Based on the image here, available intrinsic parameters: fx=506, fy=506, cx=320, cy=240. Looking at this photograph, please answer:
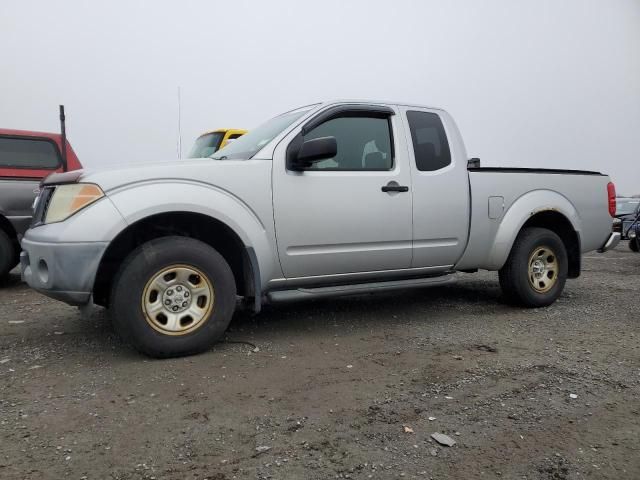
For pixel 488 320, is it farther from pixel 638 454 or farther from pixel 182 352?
pixel 182 352

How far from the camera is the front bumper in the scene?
3.11 meters

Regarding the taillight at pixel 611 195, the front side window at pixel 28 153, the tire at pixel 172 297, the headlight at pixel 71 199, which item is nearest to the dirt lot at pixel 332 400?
the tire at pixel 172 297

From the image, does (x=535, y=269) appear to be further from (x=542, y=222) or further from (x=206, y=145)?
(x=206, y=145)

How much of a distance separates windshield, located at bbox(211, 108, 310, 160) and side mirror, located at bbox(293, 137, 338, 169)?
37 cm

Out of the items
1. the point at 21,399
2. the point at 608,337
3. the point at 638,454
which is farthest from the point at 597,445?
the point at 21,399

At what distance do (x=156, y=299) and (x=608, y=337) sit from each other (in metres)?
3.41

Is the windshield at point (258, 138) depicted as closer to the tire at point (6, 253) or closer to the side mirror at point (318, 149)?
the side mirror at point (318, 149)

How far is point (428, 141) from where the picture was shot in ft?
14.7

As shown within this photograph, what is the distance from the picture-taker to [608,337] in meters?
3.96

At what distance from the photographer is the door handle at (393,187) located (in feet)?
13.4

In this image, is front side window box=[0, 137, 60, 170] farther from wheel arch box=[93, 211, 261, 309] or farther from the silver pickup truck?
wheel arch box=[93, 211, 261, 309]

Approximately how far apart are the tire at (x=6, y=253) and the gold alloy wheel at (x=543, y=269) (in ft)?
19.1

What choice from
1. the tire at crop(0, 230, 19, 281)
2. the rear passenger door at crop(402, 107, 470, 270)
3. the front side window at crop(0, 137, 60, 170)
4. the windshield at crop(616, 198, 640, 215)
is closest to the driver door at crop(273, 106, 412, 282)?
the rear passenger door at crop(402, 107, 470, 270)

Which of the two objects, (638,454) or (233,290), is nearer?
(638,454)
